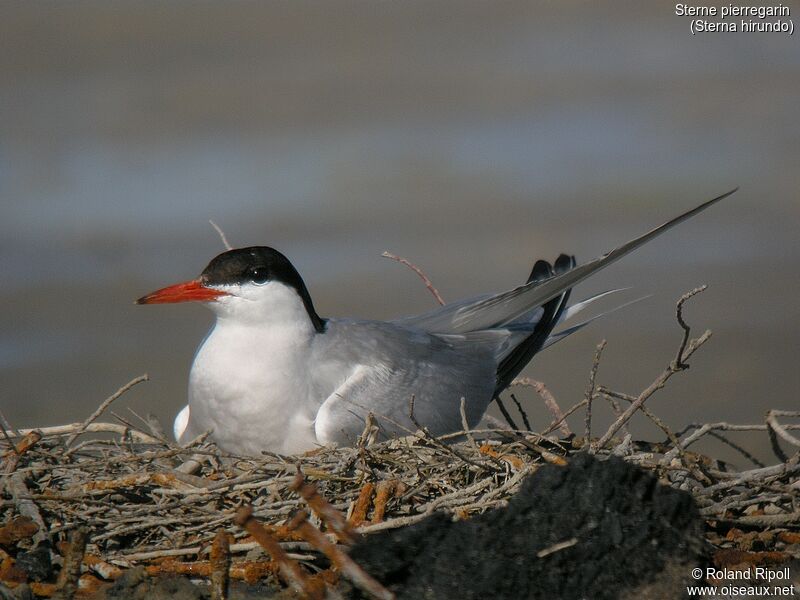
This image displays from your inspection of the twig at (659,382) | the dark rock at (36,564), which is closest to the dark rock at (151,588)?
the dark rock at (36,564)

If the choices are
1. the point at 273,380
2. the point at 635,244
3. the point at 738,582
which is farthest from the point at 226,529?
the point at 635,244

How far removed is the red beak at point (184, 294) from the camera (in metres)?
5.09

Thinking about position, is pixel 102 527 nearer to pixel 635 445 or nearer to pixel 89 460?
pixel 89 460

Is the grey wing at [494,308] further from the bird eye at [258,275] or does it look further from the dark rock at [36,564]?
the dark rock at [36,564]

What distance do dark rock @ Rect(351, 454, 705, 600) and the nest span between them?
224 millimetres

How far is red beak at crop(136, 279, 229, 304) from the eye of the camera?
5094 millimetres

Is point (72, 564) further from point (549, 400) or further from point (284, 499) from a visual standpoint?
point (549, 400)

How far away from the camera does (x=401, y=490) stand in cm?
411

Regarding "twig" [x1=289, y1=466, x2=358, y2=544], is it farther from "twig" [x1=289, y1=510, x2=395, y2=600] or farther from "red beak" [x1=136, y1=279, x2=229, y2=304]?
"red beak" [x1=136, y1=279, x2=229, y2=304]

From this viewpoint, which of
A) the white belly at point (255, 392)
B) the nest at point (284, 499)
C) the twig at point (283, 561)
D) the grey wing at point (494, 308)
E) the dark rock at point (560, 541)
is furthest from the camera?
the grey wing at point (494, 308)

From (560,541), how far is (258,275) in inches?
91.3

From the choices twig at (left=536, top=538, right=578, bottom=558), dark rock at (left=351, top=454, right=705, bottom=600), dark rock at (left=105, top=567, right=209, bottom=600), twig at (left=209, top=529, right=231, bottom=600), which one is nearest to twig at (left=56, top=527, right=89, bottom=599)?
dark rock at (left=105, top=567, right=209, bottom=600)

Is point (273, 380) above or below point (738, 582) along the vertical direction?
above

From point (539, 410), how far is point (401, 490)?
605 centimetres
